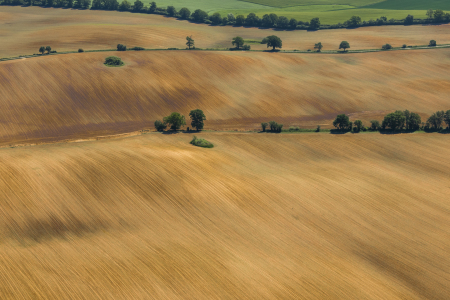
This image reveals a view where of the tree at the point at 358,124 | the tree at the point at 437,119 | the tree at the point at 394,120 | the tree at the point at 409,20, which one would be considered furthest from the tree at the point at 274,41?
the tree at the point at 409,20

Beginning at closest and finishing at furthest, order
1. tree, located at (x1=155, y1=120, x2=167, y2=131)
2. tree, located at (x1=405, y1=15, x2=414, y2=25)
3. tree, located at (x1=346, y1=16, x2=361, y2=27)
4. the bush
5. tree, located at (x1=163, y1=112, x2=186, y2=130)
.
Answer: tree, located at (x1=163, y1=112, x2=186, y2=130)
tree, located at (x1=155, y1=120, x2=167, y2=131)
the bush
tree, located at (x1=346, y1=16, x2=361, y2=27)
tree, located at (x1=405, y1=15, x2=414, y2=25)

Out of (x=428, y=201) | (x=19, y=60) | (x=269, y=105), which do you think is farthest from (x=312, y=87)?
(x=19, y=60)

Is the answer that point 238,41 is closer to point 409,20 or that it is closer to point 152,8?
point 152,8

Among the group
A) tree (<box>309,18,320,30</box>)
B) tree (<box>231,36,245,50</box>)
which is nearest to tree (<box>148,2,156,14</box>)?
tree (<box>231,36,245,50</box>)

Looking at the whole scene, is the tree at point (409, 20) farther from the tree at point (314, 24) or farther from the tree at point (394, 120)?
the tree at point (394, 120)

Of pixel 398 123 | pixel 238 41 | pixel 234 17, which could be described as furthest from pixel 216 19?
pixel 398 123

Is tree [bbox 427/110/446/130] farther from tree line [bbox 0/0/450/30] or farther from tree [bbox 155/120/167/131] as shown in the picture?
tree line [bbox 0/0/450/30]

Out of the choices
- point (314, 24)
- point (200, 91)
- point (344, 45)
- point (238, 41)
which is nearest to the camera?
point (200, 91)
